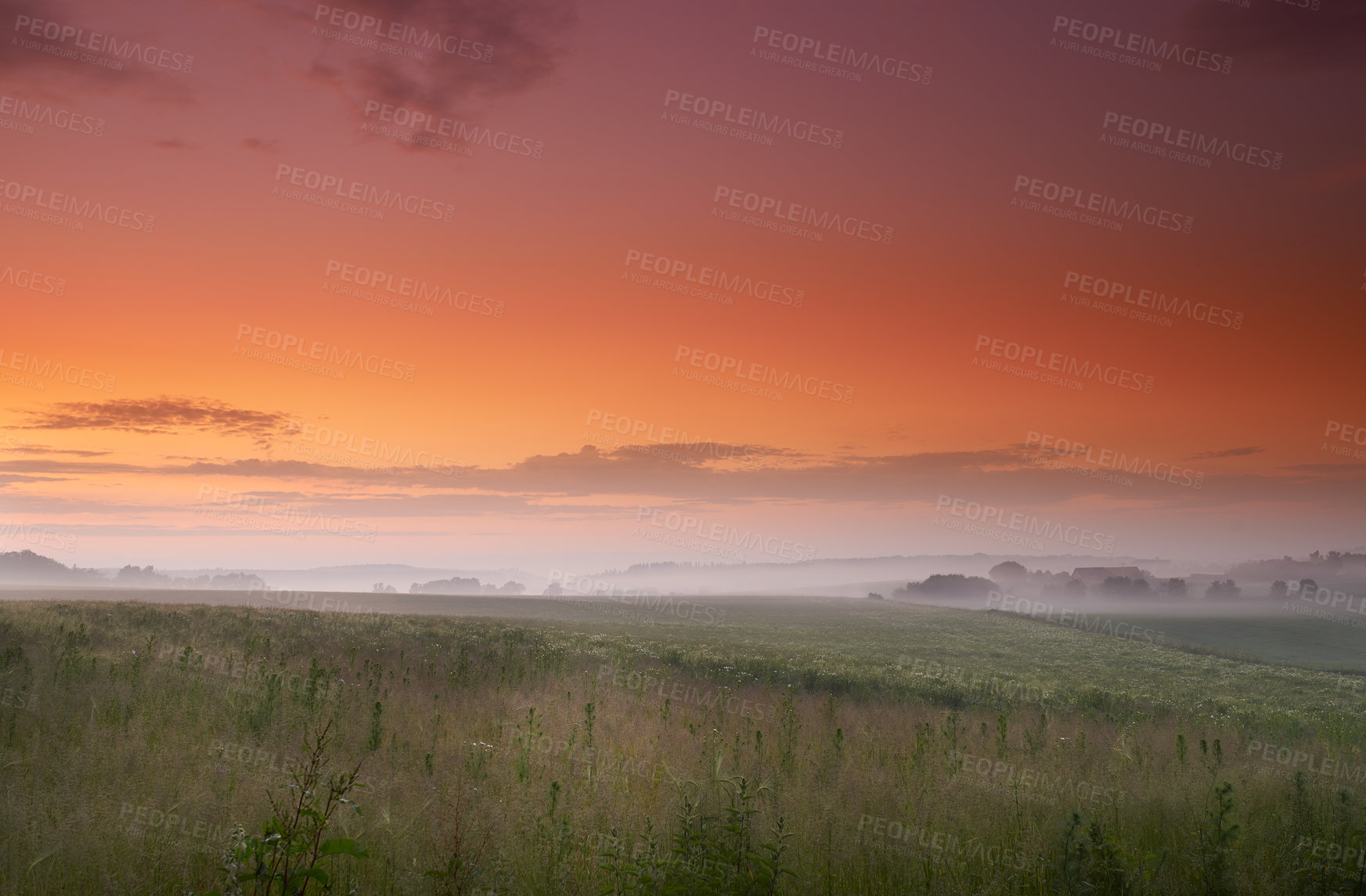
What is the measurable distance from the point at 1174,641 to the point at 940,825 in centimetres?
7157

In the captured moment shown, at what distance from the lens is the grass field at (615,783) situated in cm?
638

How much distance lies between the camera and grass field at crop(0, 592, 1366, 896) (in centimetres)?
638

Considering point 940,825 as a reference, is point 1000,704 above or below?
below

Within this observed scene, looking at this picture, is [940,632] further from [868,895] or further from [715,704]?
[868,895]

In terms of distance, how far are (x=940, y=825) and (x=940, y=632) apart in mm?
59453

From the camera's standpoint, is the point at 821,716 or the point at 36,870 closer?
the point at 36,870

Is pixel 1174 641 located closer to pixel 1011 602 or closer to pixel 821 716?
pixel 821 716

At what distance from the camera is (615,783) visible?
29.5ft

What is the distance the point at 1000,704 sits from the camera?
22734 mm

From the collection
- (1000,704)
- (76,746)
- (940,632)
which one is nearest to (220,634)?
(76,746)

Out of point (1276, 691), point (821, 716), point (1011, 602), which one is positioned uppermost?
point (821, 716)

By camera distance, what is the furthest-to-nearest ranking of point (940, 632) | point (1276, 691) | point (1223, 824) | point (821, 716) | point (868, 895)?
point (940, 632) → point (1276, 691) → point (821, 716) → point (1223, 824) → point (868, 895)

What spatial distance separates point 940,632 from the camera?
62.5 meters

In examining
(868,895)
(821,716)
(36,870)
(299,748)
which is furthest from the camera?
(821,716)
